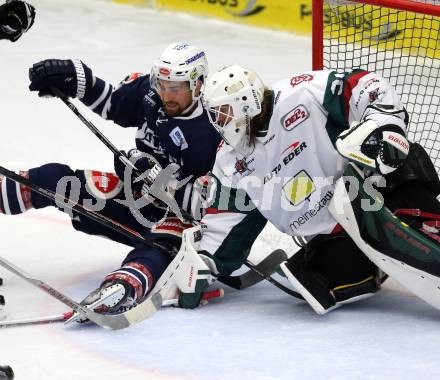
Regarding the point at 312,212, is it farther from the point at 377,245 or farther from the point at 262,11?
the point at 262,11

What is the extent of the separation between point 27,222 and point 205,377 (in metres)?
1.70

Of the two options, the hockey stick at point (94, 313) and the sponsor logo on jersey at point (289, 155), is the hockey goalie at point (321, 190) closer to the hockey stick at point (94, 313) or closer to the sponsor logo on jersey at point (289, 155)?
the sponsor logo on jersey at point (289, 155)

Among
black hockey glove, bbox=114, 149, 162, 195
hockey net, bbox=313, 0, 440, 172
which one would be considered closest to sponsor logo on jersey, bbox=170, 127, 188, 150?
black hockey glove, bbox=114, 149, 162, 195

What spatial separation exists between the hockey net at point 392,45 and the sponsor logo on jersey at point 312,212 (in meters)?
0.68

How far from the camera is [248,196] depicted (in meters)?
3.68

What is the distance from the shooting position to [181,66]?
3.77 m

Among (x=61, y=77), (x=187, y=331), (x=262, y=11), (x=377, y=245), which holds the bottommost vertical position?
(x=262, y=11)

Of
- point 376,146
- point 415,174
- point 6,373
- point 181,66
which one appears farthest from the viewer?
point 181,66

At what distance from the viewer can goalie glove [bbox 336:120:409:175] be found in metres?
3.31

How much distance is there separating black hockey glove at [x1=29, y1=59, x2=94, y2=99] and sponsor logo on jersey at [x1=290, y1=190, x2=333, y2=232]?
92 centimetres

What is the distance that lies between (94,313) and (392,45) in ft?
5.33

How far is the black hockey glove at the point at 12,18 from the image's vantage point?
3.82 m

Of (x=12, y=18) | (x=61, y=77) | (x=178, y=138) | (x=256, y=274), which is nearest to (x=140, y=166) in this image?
(x=178, y=138)

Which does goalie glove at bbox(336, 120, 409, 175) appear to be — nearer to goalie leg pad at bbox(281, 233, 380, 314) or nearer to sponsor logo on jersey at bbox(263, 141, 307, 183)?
sponsor logo on jersey at bbox(263, 141, 307, 183)
